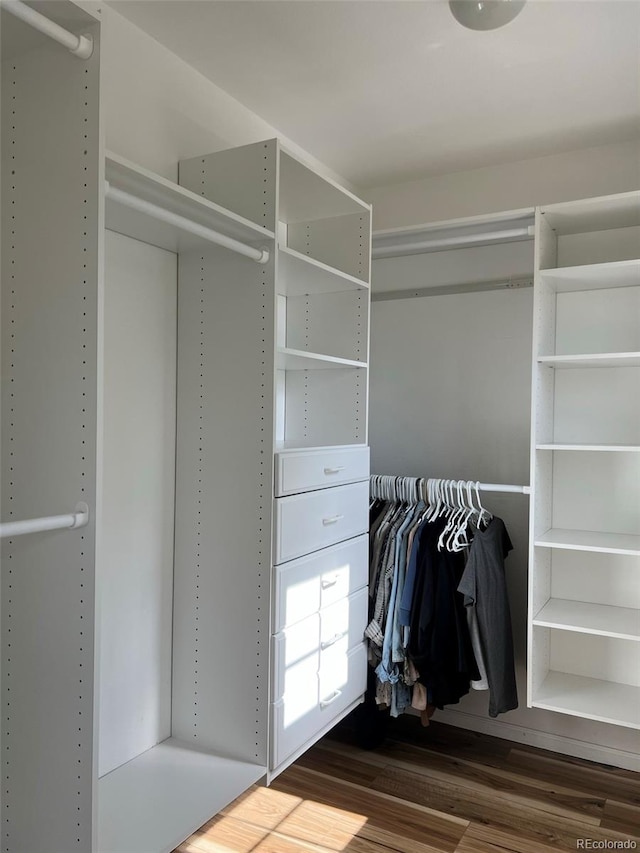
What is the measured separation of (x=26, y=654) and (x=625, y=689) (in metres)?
2.29

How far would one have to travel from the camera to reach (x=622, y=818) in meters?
2.42

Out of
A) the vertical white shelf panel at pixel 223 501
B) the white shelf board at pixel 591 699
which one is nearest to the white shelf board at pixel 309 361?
the vertical white shelf panel at pixel 223 501

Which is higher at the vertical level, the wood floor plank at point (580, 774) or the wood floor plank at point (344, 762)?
the wood floor plank at point (580, 774)

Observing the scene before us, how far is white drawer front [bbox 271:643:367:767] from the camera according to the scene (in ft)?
6.76

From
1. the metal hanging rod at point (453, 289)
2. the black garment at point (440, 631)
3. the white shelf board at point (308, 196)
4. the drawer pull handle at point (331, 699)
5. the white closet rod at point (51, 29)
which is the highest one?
the white shelf board at point (308, 196)

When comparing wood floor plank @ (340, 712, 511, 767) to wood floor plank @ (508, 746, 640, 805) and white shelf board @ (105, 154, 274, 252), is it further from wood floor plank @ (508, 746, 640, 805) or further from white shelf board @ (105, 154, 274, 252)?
white shelf board @ (105, 154, 274, 252)

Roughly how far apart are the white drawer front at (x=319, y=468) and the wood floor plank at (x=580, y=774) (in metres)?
1.38

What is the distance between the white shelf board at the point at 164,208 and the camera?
164 cm

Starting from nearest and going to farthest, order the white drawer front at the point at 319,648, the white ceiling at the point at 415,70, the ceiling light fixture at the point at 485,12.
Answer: the ceiling light fixture at the point at 485,12 < the white ceiling at the point at 415,70 < the white drawer front at the point at 319,648

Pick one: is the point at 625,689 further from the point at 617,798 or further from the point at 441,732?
the point at 441,732

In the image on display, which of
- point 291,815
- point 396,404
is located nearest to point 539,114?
point 396,404

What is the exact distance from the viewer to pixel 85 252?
141 centimetres

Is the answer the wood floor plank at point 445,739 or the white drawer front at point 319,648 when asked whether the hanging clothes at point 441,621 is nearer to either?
the white drawer front at point 319,648

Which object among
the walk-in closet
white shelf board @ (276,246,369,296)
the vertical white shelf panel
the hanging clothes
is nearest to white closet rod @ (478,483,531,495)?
the walk-in closet
